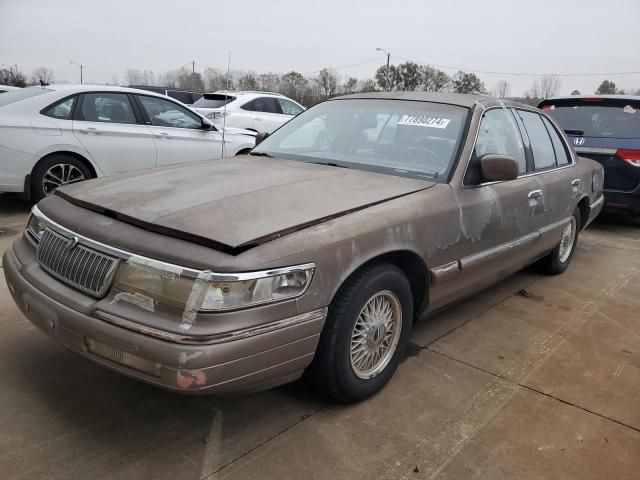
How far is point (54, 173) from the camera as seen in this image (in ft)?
19.4

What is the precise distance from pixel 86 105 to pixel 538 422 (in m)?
5.70

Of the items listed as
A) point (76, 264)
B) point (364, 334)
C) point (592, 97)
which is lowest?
point (364, 334)

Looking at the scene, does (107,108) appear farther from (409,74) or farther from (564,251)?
(409,74)

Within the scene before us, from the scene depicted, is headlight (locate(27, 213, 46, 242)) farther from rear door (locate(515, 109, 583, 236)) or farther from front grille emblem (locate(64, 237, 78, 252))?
rear door (locate(515, 109, 583, 236))

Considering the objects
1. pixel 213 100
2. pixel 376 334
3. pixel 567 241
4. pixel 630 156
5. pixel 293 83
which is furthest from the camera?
pixel 293 83

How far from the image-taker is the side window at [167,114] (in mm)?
6680

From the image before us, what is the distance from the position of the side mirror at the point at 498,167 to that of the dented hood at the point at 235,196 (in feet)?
1.33

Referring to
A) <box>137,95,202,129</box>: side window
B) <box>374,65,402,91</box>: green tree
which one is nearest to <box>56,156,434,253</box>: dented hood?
<box>137,95,202,129</box>: side window

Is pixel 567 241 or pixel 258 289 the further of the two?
pixel 567 241

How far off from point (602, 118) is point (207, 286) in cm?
655

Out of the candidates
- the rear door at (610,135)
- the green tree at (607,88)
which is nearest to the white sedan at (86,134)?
the rear door at (610,135)

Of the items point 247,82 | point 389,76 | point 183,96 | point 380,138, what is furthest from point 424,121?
point 389,76

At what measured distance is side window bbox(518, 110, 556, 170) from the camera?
4184mm

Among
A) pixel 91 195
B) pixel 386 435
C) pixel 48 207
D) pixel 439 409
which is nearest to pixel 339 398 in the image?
pixel 386 435
